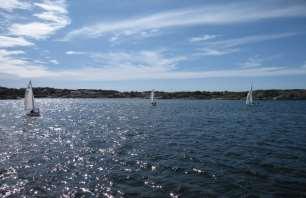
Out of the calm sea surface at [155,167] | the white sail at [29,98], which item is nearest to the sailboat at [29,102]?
the white sail at [29,98]

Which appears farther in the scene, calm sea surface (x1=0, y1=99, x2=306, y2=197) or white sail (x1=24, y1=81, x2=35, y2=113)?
white sail (x1=24, y1=81, x2=35, y2=113)

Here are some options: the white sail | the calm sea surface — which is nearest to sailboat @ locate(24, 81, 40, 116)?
the white sail

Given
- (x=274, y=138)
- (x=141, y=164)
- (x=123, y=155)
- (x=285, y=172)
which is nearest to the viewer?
(x=285, y=172)

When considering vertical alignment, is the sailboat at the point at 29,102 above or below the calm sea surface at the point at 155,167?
above

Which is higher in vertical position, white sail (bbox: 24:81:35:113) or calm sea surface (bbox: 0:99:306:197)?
white sail (bbox: 24:81:35:113)

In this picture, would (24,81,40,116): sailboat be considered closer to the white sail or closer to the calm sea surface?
the white sail

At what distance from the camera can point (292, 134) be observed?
58.6 meters

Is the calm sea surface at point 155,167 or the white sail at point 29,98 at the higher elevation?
the white sail at point 29,98

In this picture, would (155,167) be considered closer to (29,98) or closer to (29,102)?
(29,98)

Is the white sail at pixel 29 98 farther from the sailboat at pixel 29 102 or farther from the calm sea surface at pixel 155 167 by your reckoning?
the calm sea surface at pixel 155 167

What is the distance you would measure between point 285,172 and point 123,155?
16.8m

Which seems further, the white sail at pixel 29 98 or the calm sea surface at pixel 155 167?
the white sail at pixel 29 98

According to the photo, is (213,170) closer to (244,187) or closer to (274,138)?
(244,187)

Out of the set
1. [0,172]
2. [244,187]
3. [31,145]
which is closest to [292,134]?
[244,187]
